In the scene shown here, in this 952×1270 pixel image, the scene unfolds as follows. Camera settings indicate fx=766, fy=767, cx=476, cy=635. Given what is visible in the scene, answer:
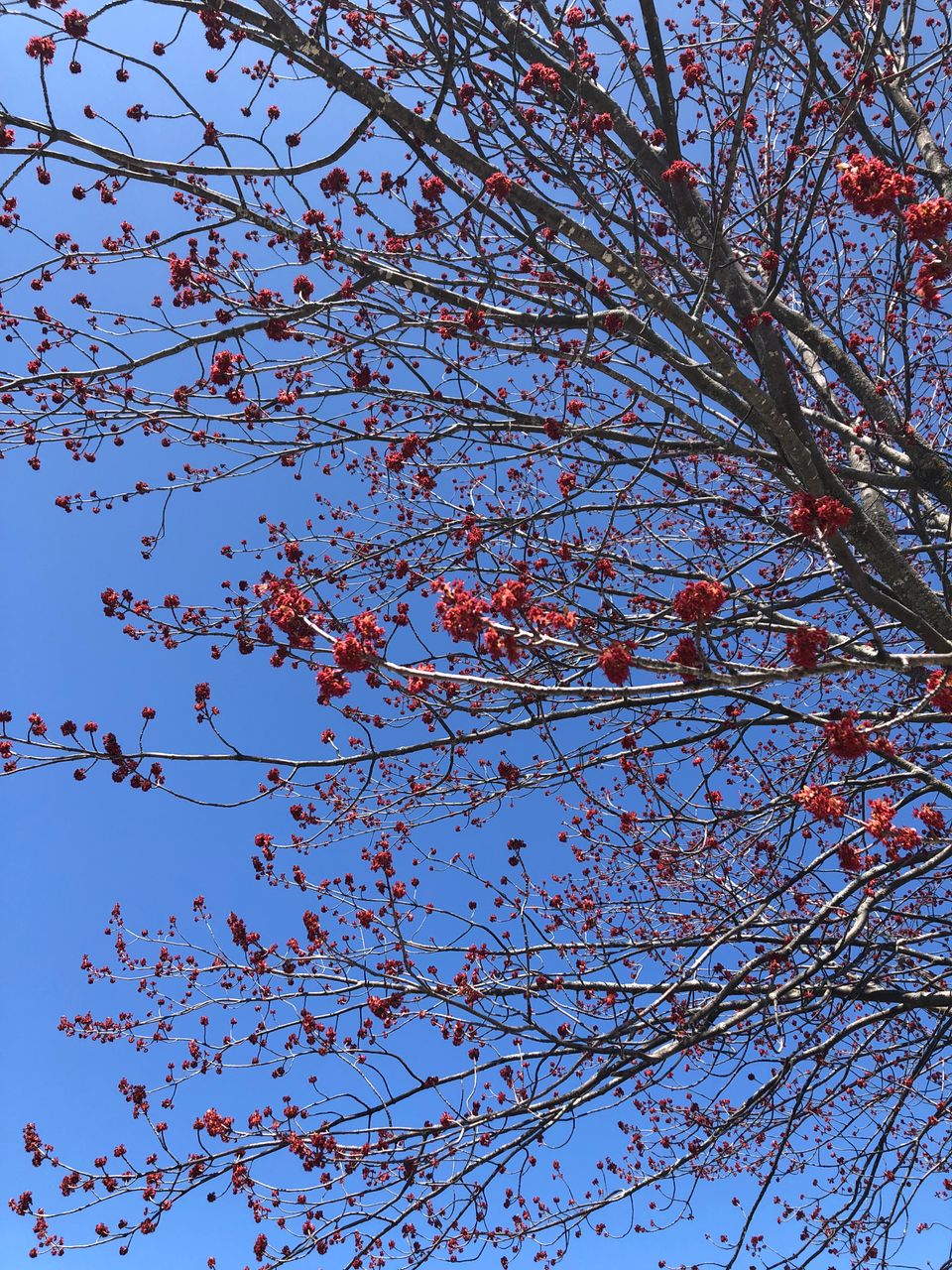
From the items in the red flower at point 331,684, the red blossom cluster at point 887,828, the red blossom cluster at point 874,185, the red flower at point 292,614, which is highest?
the red blossom cluster at point 874,185

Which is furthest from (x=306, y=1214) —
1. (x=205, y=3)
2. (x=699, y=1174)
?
(x=205, y=3)

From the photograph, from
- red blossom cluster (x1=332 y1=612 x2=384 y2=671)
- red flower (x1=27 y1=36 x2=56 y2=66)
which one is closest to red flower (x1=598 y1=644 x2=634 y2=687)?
red blossom cluster (x1=332 y1=612 x2=384 y2=671)

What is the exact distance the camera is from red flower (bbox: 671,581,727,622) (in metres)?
2.35

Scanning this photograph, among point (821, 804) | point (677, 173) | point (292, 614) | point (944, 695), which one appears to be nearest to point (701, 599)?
point (944, 695)

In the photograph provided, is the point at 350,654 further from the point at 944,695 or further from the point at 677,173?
the point at 677,173

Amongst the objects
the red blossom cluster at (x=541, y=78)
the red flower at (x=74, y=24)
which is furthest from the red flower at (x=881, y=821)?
the red flower at (x=74, y=24)

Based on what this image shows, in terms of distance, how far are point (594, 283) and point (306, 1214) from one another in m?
5.53

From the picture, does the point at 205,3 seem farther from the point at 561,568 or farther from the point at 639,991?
the point at 639,991

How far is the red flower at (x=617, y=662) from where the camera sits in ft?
8.03

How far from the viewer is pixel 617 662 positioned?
2.46m

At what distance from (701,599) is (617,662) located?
325mm

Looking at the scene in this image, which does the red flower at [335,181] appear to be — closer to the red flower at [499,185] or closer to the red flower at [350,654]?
the red flower at [499,185]

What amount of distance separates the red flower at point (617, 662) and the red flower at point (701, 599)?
23 cm

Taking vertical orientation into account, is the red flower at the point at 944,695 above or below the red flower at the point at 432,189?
below
